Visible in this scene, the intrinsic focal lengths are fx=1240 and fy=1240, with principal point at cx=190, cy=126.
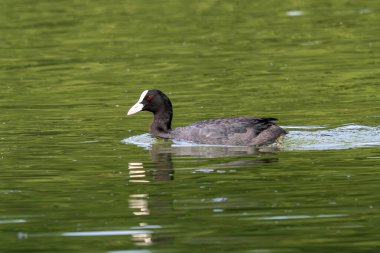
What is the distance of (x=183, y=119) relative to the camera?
65.7 feet

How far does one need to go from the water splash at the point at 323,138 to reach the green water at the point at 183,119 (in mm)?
173

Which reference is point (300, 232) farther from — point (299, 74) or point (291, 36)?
point (291, 36)

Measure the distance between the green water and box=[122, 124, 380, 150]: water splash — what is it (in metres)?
0.17

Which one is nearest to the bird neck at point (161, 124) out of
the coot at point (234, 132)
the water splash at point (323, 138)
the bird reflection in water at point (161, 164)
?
the water splash at point (323, 138)

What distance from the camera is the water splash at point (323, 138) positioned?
16.6m

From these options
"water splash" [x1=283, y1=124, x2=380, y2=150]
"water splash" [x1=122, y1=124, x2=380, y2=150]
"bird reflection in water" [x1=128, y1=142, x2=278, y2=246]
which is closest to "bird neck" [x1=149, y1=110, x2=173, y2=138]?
"water splash" [x1=122, y1=124, x2=380, y2=150]

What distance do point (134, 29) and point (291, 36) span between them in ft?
14.7

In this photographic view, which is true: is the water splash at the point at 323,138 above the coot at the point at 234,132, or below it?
below

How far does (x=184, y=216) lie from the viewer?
12.4 m

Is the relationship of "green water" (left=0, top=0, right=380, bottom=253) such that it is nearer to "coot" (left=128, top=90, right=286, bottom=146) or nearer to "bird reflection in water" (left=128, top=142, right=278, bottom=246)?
"bird reflection in water" (left=128, top=142, right=278, bottom=246)

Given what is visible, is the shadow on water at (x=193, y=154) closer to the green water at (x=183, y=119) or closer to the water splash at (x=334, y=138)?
the green water at (x=183, y=119)

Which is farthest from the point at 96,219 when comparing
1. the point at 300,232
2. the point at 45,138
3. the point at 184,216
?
the point at 45,138

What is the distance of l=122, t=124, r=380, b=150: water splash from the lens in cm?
1662

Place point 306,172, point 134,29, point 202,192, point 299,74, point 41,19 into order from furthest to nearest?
point 41,19, point 134,29, point 299,74, point 306,172, point 202,192
